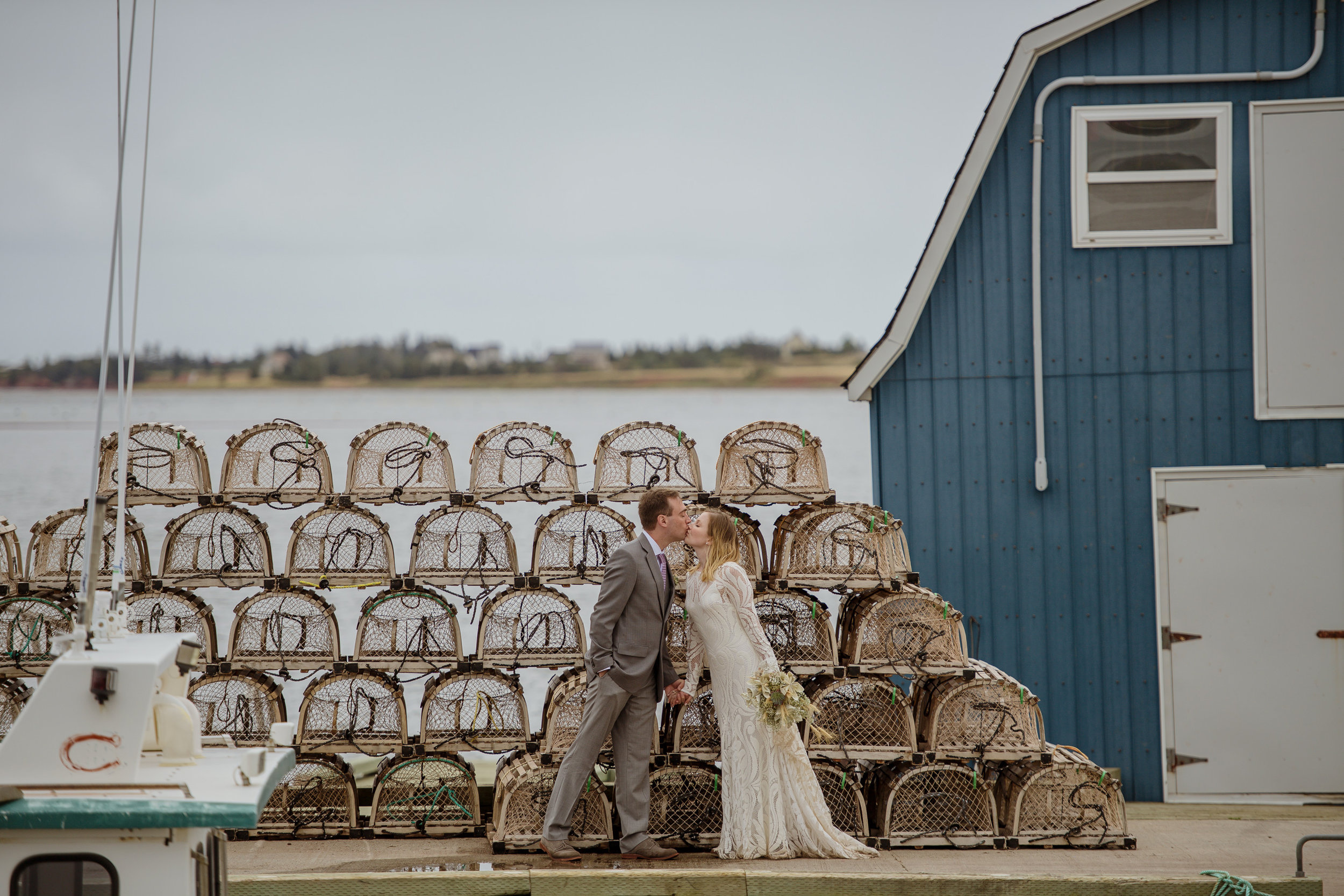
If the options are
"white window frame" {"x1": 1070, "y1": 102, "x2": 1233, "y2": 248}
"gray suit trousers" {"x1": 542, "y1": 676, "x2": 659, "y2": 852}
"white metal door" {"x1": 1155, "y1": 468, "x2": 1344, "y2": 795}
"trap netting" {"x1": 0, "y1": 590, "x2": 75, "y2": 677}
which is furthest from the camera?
"white window frame" {"x1": 1070, "y1": 102, "x2": 1233, "y2": 248}

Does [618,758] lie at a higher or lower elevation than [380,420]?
lower

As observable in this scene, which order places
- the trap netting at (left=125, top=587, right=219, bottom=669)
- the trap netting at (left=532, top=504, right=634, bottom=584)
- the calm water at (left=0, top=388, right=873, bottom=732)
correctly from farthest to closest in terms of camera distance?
the calm water at (left=0, top=388, right=873, bottom=732)
the trap netting at (left=532, top=504, right=634, bottom=584)
the trap netting at (left=125, top=587, right=219, bottom=669)

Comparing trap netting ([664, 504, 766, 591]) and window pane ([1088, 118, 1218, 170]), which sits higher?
window pane ([1088, 118, 1218, 170])

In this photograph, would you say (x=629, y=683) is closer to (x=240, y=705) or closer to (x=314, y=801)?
(x=314, y=801)

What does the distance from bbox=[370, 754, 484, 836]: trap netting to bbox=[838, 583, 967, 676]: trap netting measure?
7.95 feet

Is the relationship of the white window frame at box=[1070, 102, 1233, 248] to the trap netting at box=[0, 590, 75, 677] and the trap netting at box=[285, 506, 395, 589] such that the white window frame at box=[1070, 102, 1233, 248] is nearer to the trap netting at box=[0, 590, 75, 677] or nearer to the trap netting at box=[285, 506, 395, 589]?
the trap netting at box=[285, 506, 395, 589]

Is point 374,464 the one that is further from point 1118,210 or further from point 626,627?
point 1118,210

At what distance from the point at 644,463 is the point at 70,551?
11.7 ft

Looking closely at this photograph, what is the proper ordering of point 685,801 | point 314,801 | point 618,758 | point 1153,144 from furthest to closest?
1. point 1153,144
2. point 314,801
3. point 685,801
4. point 618,758

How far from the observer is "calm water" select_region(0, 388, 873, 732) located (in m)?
19.0

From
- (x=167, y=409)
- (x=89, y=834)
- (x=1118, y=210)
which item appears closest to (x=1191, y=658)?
(x=1118, y=210)

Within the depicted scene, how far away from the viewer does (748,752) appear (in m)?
6.20

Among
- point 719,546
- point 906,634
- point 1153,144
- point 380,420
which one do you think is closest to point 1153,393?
point 1153,144

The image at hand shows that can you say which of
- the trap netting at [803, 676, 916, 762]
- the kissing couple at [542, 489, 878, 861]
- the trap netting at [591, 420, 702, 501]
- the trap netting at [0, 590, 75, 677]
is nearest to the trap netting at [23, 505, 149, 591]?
the trap netting at [0, 590, 75, 677]
